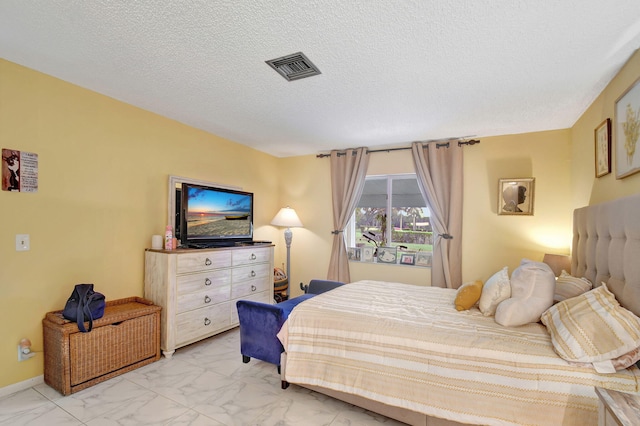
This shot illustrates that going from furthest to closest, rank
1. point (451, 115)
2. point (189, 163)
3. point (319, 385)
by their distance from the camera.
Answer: point (189, 163) → point (451, 115) → point (319, 385)

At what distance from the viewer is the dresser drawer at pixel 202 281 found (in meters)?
3.02

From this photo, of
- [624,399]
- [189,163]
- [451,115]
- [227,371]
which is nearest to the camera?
[624,399]

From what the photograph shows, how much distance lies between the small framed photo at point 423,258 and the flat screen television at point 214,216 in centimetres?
233

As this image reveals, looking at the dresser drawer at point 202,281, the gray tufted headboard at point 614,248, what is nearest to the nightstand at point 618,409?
the gray tufted headboard at point 614,248

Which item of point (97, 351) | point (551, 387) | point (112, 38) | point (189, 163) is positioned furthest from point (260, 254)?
point (551, 387)

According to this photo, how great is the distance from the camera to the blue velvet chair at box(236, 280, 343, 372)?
254 centimetres

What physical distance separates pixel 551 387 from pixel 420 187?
2882mm

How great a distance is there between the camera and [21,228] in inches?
92.0

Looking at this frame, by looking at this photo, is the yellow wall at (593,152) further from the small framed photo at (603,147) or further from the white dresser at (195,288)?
the white dresser at (195,288)

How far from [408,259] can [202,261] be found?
106 inches

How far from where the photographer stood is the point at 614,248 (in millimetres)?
1913

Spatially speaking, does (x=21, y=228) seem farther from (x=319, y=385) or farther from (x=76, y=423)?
(x=319, y=385)

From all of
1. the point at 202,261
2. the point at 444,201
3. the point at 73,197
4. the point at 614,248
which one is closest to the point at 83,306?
the point at 73,197

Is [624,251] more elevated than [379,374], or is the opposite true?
[624,251]
